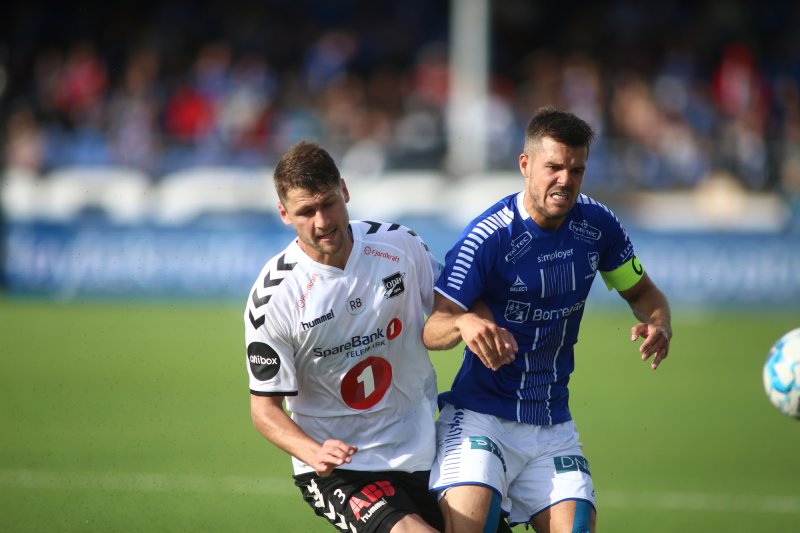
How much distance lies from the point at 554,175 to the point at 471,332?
3.15 ft

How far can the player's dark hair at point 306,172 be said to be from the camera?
555cm

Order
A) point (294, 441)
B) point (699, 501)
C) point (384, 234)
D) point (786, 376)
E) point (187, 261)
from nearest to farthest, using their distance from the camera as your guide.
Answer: point (294, 441) → point (384, 234) → point (786, 376) → point (699, 501) → point (187, 261)

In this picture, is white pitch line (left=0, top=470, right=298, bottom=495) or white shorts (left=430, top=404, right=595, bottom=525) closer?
white shorts (left=430, top=404, right=595, bottom=525)

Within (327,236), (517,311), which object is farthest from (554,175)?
(327,236)

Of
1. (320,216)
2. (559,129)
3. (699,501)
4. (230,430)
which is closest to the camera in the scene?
(320,216)

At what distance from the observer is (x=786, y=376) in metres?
7.04

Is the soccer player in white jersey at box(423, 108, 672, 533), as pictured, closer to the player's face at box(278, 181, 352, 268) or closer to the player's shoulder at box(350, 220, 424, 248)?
the player's shoulder at box(350, 220, 424, 248)

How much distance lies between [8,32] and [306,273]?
73.8 ft

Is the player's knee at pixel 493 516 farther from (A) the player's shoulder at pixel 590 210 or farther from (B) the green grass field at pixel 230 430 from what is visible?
(B) the green grass field at pixel 230 430

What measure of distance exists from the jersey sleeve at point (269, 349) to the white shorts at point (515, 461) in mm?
850

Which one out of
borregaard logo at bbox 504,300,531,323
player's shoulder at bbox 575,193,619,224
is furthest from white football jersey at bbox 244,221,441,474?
player's shoulder at bbox 575,193,619,224

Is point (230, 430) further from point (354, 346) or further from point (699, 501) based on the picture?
point (354, 346)

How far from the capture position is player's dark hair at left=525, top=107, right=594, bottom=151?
5.69 m

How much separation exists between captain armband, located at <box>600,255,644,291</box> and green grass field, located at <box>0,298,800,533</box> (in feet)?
8.34
